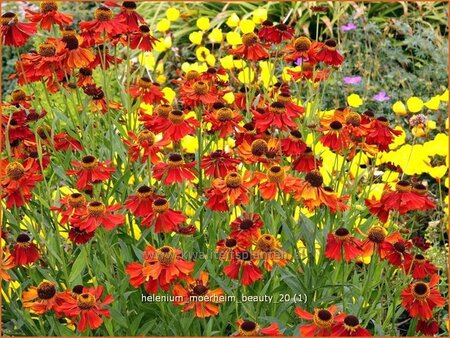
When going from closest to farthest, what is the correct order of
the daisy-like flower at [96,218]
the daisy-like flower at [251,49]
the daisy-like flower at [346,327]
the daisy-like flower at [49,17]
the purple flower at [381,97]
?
the daisy-like flower at [346,327]
the daisy-like flower at [96,218]
the daisy-like flower at [49,17]
the daisy-like flower at [251,49]
the purple flower at [381,97]

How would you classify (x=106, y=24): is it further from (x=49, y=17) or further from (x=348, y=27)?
(x=348, y=27)

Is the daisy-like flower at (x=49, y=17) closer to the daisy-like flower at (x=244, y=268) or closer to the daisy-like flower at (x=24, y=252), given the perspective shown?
the daisy-like flower at (x=24, y=252)

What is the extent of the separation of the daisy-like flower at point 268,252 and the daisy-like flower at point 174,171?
0.20m

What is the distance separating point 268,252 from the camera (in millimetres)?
1493

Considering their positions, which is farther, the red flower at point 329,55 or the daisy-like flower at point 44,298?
the red flower at point 329,55

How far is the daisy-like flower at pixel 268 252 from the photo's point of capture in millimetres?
1481

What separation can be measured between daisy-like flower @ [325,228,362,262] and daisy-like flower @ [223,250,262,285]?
0.14 meters

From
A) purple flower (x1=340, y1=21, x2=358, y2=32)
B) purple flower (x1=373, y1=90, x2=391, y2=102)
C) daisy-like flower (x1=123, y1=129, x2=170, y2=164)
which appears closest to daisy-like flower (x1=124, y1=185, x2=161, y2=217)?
daisy-like flower (x1=123, y1=129, x2=170, y2=164)

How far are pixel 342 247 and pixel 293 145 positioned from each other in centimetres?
26

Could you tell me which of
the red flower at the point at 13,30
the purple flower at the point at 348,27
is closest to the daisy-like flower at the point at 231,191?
the red flower at the point at 13,30

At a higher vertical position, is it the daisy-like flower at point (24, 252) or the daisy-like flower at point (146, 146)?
the daisy-like flower at point (146, 146)

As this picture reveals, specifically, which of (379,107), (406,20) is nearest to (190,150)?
(379,107)

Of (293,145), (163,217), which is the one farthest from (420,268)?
(163,217)

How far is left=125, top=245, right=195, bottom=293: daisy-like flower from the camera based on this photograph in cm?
139
